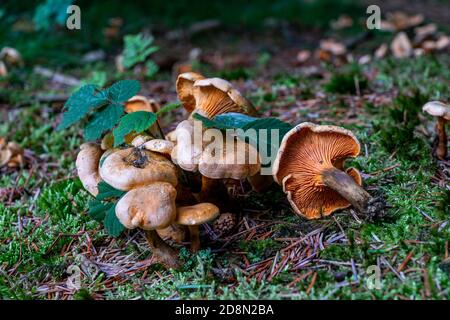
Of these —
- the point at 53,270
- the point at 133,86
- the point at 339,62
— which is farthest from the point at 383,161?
the point at 339,62

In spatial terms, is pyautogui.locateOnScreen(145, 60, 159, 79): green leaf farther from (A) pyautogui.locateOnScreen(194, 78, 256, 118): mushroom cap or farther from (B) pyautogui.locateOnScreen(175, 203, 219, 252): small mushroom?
(B) pyautogui.locateOnScreen(175, 203, 219, 252): small mushroom

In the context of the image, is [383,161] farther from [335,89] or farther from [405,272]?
[335,89]

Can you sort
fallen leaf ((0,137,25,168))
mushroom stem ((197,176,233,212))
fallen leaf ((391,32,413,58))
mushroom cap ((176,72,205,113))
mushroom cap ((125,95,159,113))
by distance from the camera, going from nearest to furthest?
1. mushroom stem ((197,176,233,212))
2. mushroom cap ((176,72,205,113))
3. mushroom cap ((125,95,159,113))
4. fallen leaf ((0,137,25,168))
5. fallen leaf ((391,32,413,58))

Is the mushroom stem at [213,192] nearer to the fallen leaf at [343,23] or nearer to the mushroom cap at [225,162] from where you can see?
the mushroom cap at [225,162]

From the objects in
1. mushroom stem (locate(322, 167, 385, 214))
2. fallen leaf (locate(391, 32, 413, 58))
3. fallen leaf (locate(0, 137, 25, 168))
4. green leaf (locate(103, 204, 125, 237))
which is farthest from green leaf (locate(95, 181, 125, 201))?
fallen leaf (locate(391, 32, 413, 58))

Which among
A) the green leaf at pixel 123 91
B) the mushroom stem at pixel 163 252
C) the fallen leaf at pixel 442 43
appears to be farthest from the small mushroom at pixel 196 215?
the fallen leaf at pixel 442 43
